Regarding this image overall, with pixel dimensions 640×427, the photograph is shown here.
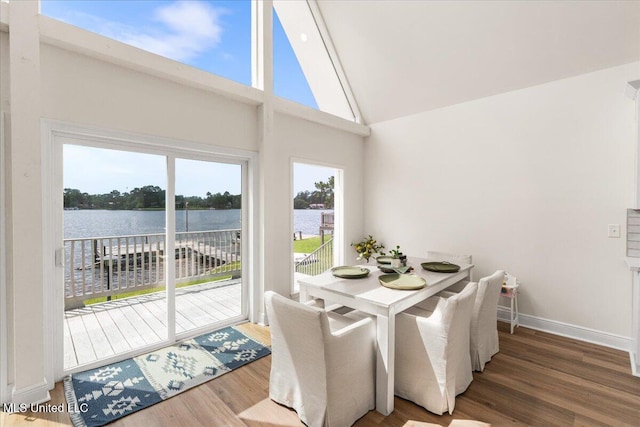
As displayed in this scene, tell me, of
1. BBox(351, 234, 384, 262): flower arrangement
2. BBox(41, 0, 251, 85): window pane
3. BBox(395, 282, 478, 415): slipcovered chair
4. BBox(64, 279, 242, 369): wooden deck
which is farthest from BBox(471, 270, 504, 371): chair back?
BBox(41, 0, 251, 85): window pane

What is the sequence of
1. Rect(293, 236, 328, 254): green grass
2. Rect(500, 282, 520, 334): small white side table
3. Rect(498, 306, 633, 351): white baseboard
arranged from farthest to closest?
1. Rect(293, 236, 328, 254): green grass
2. Rect(500, 282, 520, 334): small white side table
3. Rect(498, 306, 633, 351): white baseboard

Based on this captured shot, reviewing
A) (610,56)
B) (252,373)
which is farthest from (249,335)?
(610,56)

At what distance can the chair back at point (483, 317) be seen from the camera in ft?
7.72

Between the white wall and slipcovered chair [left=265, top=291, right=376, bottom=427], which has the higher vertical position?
the white wall

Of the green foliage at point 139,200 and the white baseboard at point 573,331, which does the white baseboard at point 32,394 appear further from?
the white baseboard at point 573,331

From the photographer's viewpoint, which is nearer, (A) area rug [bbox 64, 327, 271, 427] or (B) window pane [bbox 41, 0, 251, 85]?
(A) area rug [bbox 64, 327, 271, 427]

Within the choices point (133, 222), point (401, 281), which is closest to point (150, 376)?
point (133, 222)

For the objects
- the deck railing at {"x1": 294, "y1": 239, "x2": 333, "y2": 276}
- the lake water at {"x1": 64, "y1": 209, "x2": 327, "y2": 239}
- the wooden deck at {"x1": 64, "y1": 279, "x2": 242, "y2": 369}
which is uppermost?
the lake water at {"x1": 64, "y1": 209, "x2": 327, "y2": 239}

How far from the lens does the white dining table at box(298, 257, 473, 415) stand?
1.91m

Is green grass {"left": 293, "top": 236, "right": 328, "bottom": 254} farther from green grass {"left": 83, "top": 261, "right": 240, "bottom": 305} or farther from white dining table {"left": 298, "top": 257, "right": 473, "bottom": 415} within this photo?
white dining table {"left": 298, "top": 257, "right": 473, "bottom": 415}

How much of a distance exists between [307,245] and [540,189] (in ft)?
9.64

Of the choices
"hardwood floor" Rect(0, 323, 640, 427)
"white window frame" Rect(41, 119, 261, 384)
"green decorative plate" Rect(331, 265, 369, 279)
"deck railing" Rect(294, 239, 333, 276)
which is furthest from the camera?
"deck railing" Rect(294, 239, 333, 276)

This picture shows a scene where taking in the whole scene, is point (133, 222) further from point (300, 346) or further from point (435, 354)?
point (435, 354)

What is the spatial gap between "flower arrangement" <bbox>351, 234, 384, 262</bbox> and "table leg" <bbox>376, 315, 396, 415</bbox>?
7.70 ft
